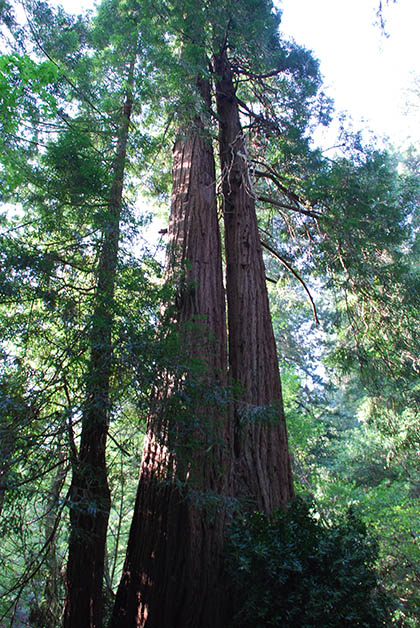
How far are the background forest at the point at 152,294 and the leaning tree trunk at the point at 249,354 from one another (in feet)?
0.55

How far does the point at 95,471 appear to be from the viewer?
12.1ft

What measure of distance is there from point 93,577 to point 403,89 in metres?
22.4

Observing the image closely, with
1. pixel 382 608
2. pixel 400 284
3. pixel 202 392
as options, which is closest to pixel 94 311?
pixel 202 392

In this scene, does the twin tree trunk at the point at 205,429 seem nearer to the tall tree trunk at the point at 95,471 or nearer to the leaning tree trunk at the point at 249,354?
the leaning tree trunk at the point at 249,354

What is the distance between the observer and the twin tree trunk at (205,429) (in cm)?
347

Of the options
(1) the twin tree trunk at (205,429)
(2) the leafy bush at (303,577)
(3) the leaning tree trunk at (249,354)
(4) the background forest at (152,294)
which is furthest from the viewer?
(3) the leaning tree trunk at (249,354)

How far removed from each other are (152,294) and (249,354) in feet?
5.74

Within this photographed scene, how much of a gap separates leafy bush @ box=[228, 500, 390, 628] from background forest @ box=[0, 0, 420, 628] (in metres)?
0.01

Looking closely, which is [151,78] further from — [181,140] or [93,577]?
[93,577]

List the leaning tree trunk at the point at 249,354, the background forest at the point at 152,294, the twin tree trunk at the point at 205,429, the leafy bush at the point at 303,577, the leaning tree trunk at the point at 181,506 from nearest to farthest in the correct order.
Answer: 1. the leafy bush at the point at 303,577
2. the background forest at the point at 152,294
3. the leaning tree trunk at the point at 181,506
4. the twin tree trunk at the point at 205,429
5. the leaning tree trunk at the point at 249,354

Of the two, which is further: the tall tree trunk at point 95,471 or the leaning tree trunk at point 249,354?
the leaning tree trunk at point 249,354

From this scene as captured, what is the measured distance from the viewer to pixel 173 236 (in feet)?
17.7

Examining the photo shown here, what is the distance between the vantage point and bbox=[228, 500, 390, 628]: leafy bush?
281 centimetres

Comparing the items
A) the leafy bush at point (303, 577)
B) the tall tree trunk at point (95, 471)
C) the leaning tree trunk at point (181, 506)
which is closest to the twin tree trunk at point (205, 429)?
the leaning tree trunk at point (181, 506)
